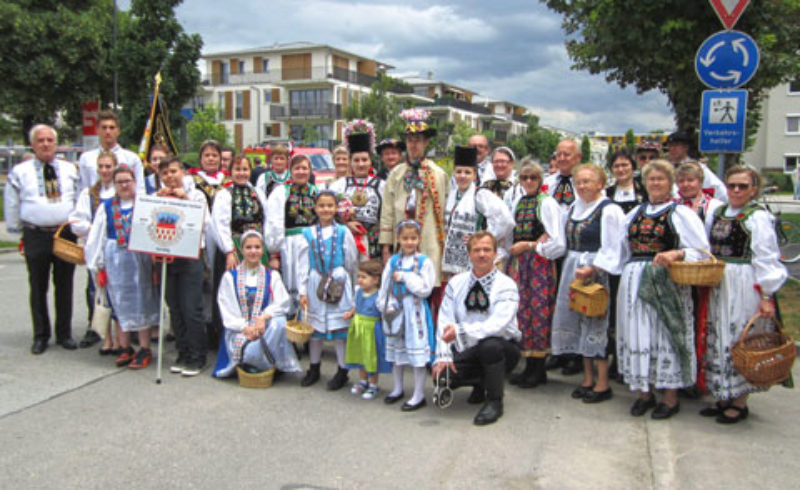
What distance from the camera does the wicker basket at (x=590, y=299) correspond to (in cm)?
512

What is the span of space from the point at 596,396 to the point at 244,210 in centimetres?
380

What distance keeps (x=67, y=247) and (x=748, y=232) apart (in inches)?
242

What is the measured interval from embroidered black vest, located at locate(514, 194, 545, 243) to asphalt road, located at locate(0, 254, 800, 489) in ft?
4.66

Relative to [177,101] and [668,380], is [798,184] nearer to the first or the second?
[177,101]

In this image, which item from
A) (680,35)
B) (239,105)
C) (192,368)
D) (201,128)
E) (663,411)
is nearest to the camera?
(663,411)

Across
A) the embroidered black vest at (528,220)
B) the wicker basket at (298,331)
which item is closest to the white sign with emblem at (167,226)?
the wicker basket at (298,331)

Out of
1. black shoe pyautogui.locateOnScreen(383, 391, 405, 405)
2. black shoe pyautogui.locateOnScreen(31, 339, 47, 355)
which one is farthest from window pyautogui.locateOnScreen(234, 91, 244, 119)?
black shoe pyautogui.locateOnScreen(383, 391, 405, 405)

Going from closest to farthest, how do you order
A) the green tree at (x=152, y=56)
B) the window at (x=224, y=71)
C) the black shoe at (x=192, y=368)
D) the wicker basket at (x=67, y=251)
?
the black shoe at (x=192, y=368) → the wicker basket at (x=67, y=251) → the green tree at (x=152, y=56) → the window at (x=224, y=71)

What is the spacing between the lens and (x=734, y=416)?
197 inches

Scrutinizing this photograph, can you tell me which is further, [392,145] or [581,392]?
[392,145]

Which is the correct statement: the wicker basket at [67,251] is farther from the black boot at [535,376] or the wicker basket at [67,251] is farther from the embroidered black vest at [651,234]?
the embroidered black vest at [651,234]

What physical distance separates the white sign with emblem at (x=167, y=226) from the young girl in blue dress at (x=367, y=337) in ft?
5.44

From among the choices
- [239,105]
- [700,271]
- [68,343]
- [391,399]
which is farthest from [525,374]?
[239,105]

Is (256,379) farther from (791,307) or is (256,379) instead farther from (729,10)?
(791,307)
